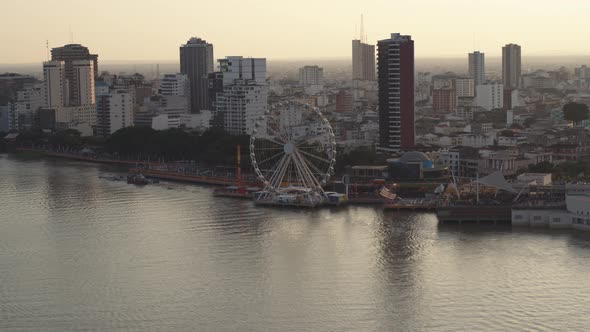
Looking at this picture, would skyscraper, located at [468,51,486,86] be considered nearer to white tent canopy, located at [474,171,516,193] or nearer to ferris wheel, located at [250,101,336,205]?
ferris wheel, located at [250,101,336,205]

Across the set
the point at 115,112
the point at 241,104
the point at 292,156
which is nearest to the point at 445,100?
the point at 115,112

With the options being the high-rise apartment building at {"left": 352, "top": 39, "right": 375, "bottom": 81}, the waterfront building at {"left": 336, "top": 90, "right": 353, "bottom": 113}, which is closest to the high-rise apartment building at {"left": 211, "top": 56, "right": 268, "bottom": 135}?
the waterfront building at {"left": 336, "top": 90, "right": 353, "bottom": 113}

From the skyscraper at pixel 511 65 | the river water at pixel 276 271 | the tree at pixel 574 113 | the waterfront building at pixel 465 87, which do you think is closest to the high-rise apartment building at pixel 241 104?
the tree at pixel 574 113

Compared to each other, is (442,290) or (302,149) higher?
(302,149)

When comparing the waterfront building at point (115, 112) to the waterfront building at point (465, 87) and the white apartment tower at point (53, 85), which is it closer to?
the white apartment tower at point (53, 85)

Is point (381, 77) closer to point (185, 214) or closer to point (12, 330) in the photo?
point (185, 214)

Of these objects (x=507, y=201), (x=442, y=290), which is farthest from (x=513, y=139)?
(x=442, y=290)
